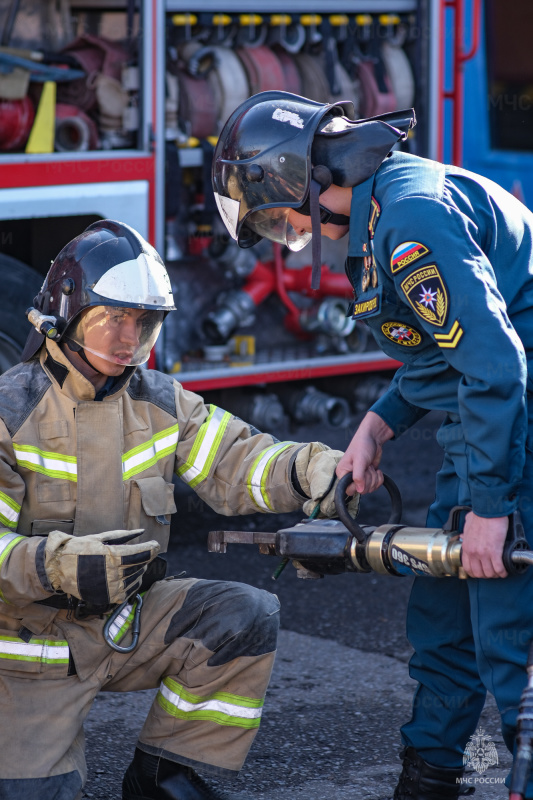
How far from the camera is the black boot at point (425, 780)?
2.66 meters

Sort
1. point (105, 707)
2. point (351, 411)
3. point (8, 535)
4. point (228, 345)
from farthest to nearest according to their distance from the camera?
point (351, 411) → point (228, 345) → point (105, 707) → point (8, 535)

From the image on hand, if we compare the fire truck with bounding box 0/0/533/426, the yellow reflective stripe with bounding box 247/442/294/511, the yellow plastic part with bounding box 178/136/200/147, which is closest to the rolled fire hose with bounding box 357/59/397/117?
the fire truck with bounding box 0/0/533/426

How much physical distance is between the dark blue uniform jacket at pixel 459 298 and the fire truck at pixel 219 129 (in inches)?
91.9

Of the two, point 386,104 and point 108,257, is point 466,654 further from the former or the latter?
point 386,104

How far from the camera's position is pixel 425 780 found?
2666 mm

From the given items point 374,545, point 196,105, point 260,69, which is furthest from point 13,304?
point 374,545

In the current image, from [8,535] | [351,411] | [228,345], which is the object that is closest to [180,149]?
[228,345]

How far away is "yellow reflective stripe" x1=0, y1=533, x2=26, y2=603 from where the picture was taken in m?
2.48

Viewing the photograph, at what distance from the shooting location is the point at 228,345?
5.17m

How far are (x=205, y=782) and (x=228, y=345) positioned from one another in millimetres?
2617

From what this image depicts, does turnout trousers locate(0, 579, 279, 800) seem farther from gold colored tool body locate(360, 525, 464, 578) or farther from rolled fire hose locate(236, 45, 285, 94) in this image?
A: rolled fire hose locate(236, 45, 285, 94)

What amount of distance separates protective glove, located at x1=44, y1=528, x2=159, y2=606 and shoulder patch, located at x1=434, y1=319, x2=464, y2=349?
0.79 meters

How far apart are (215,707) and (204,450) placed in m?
0.63

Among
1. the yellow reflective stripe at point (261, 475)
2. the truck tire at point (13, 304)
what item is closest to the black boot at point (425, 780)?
the yellow reflective stripe at point (261, 475)
